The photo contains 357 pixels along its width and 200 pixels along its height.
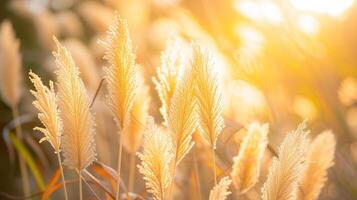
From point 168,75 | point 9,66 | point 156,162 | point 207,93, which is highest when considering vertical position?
point 9,66

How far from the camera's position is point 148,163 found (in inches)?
46.7

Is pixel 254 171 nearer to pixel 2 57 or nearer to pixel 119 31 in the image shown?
pixel 119 31

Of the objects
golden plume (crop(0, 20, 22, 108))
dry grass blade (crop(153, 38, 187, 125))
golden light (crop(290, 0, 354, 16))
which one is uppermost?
golden light (crop(290, 0, 354, 16))

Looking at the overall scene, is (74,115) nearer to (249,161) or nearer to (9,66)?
(249,161)

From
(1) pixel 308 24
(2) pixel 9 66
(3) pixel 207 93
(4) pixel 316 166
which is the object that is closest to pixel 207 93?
(3) pixel 207 93

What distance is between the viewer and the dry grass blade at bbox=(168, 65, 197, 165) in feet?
3.77

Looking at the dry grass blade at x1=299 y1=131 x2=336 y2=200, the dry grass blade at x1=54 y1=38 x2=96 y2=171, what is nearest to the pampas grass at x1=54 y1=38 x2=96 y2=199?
the dry grass blade at x1=54 y1=38 x2=96 y2=171

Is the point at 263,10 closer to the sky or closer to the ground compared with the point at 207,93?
closer to the sky

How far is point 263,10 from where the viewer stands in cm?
308

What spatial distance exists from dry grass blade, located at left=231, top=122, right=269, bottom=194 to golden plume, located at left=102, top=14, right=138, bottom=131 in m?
0.27

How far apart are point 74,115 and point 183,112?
0.62 ft

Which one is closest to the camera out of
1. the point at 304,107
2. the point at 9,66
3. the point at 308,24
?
the point at 9,66

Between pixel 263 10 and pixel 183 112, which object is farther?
pixel 263 10

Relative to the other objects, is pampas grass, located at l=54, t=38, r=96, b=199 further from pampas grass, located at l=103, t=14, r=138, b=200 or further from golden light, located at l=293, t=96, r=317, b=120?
golden light, located at l=293, t=96, r=317, b=120
